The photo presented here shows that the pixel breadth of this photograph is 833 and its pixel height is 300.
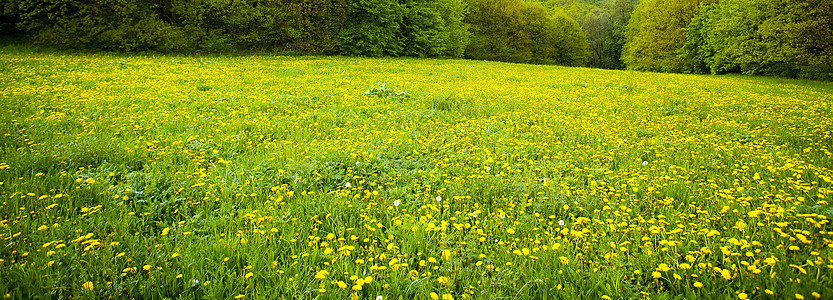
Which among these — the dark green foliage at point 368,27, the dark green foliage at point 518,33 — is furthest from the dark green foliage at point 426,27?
the dark green foliage at point 518,33

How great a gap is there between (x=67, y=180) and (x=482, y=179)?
4.07 metres

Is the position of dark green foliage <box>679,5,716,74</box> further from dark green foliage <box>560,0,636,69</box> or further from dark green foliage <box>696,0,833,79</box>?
dark green foliage <box>560,0,636,69</box>

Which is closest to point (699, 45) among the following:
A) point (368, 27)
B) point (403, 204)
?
point (368, 27)

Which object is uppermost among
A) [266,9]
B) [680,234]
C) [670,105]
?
[266,9]

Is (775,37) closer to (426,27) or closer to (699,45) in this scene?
(699,45)

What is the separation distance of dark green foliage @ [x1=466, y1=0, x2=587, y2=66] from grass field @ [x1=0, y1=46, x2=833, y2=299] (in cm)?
4159

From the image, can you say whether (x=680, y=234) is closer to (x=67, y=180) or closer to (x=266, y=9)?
(x=67, y=180)

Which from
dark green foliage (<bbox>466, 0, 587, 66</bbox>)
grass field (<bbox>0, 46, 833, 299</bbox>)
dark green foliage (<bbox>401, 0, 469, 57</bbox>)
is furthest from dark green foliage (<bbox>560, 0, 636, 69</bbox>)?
grass field (<bbox>0, 46, 833, 299</bbox>)

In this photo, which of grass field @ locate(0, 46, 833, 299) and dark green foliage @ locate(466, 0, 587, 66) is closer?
grass field @ locate(0, 46, 833, 299)

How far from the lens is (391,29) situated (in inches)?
1133

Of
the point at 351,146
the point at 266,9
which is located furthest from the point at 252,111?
the point at 266,9

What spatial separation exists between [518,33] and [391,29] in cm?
2592

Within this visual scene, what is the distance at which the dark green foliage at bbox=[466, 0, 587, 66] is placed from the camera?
4600 centimetres

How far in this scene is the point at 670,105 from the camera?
28.3 ft
